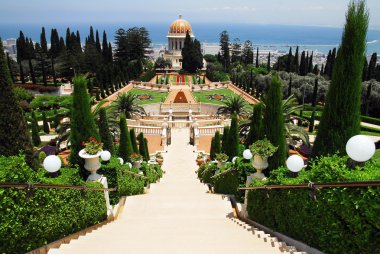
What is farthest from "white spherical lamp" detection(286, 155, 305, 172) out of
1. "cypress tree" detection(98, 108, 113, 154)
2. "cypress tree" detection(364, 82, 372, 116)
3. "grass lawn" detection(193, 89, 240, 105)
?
"grass lawn" detection(193, 89, 240, 105)

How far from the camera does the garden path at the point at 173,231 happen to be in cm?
654

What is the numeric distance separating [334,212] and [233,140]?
14.1m

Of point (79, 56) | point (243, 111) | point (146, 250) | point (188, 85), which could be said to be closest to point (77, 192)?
point (146, 250)

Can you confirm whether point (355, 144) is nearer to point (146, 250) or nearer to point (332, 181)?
point (332, 181)

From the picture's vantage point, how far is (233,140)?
19.7 metres

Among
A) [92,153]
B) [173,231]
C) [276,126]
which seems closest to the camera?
[173,231]

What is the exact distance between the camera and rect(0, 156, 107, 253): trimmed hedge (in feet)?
19.1

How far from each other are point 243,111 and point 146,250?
1282 inches

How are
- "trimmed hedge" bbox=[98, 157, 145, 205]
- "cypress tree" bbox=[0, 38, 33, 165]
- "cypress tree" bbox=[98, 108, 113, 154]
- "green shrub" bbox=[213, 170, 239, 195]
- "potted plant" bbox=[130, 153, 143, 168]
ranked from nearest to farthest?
"cypress tree" bbox=[0, 38, 33, 165] < "trimmed hedge" bbox=[98, 157, 145, 205] < "green shrub" bbox=[213, 170, 239, 195] < "cypress tree" bbox=[98, 108, 113, 154] < "potted plant" bbox=[130, 153, 143, 168]

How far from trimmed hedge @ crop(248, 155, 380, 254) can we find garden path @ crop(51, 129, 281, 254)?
832mm

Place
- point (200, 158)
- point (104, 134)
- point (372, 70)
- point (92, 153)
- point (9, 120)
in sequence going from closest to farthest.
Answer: point (9, 120)
point (92, 153)
point (104, 134)
point (200, 158)
point (372, 70)

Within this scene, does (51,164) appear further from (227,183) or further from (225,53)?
(225,53)

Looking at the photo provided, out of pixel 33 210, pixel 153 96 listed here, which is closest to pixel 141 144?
pixel 33 210

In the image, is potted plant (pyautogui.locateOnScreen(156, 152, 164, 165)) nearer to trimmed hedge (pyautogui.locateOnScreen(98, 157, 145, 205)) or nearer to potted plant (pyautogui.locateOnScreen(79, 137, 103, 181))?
trimmed hedge (pyautogui.locateOnScreen(98, 157, 145, 205))
